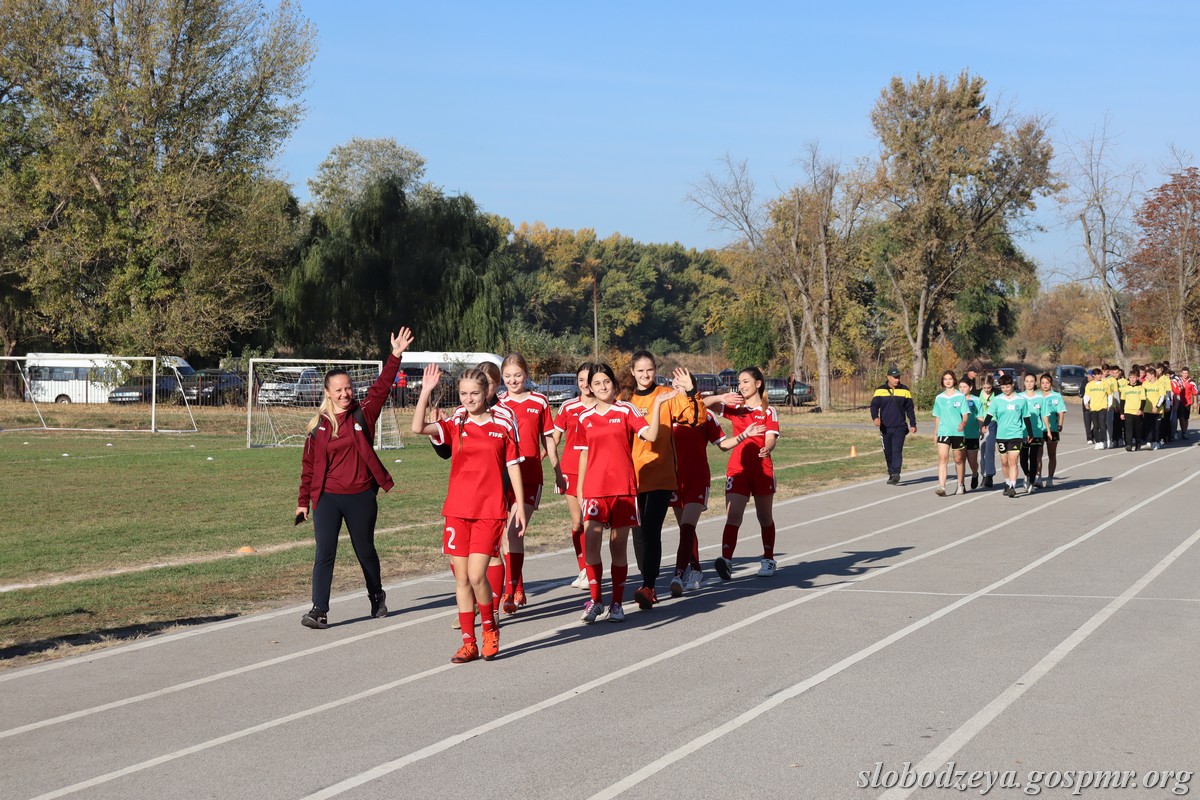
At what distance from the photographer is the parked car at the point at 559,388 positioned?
175 feet

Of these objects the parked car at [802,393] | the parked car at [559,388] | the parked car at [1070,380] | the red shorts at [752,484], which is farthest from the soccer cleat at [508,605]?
the parked car at [1070,380]

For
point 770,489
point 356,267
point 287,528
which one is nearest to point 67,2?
point 356,267

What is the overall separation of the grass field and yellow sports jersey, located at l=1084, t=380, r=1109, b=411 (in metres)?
4.23

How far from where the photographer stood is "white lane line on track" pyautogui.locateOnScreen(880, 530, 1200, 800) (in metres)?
5.75

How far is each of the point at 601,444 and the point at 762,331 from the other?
64.3 meters

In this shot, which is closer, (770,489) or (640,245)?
(770,489)

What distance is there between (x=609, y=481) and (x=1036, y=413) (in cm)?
1243

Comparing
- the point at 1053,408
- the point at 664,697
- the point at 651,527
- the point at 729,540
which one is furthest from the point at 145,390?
the point at 664,697

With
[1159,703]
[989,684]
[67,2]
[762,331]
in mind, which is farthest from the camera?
[762,331]

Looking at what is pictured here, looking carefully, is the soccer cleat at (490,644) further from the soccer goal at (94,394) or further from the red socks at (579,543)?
the soccer goal at (94,394)

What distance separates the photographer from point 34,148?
49188mm

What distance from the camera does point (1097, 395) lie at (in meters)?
30.9

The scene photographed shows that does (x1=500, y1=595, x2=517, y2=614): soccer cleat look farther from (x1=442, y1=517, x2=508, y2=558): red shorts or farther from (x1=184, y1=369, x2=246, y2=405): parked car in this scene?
(x1=184, y1=369, x2=246, y2=405): parked car

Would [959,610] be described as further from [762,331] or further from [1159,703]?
[762,331]
